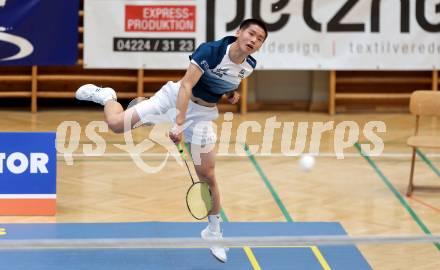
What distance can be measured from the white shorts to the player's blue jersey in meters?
0.12

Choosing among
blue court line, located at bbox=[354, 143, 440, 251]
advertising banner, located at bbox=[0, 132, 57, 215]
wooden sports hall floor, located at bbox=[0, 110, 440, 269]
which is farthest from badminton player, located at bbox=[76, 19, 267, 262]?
blue court line, located at bbox=[354, 143, 440, 251]

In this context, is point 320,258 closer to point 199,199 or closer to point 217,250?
point 217,250

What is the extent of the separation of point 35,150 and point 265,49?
Answer: 5.59 meters

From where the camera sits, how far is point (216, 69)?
7719 millimetres

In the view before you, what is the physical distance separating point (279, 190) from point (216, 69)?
11.2 feet

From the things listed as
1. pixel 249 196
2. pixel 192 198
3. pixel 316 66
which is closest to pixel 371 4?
pixel 316 66

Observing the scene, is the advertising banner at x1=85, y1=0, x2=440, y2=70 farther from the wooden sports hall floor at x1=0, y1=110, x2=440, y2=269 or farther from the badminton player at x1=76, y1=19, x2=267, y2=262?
the badminton player at x1=76, y1=19, x2=267, y2=262

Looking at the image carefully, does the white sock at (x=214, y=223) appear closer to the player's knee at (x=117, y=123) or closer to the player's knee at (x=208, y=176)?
the player's knee at (x=208, y=176)

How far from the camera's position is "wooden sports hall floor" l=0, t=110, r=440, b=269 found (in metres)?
9.62

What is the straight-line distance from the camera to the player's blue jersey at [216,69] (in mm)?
7621

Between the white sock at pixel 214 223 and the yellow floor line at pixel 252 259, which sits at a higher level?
the white sock at pixel 214 223

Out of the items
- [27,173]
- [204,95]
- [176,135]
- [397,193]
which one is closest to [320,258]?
[204,95]

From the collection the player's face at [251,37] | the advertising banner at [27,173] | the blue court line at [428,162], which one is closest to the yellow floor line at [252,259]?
the player's face at [251,37]

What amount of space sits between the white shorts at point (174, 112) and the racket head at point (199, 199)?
0.37 metres
